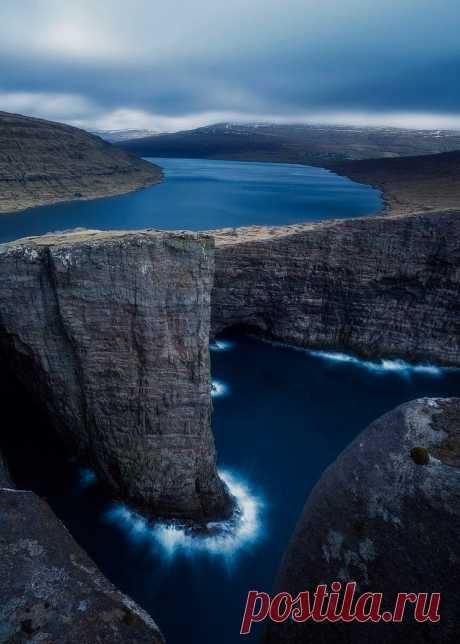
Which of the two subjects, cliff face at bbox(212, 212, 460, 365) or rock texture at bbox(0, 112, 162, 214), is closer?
cliff face at bbox(212, 212, 460, 365)

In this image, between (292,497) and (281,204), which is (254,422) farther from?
(281,204)

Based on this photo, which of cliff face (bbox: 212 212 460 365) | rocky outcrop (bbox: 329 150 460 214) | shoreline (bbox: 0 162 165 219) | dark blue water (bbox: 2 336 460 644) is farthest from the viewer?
shoreline (bbox: 0 162 165 219)

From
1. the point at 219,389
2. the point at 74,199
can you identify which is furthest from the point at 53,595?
the point at 74,199

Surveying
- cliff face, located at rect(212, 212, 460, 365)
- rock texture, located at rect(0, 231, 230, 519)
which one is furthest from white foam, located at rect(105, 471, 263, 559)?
cliff face, located at rect(212, 212, 460, 365)

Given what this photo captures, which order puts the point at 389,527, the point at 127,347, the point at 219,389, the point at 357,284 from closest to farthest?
the point at 389,527 → the point at 127,347 → the point at 219,389 → the point at 357,284

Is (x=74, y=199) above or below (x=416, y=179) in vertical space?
below

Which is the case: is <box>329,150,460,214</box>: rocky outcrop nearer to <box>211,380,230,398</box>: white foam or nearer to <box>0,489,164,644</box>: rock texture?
<box>211,380,230,398</box>: white foam

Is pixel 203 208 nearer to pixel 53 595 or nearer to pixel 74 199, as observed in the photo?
pixel 74 199
